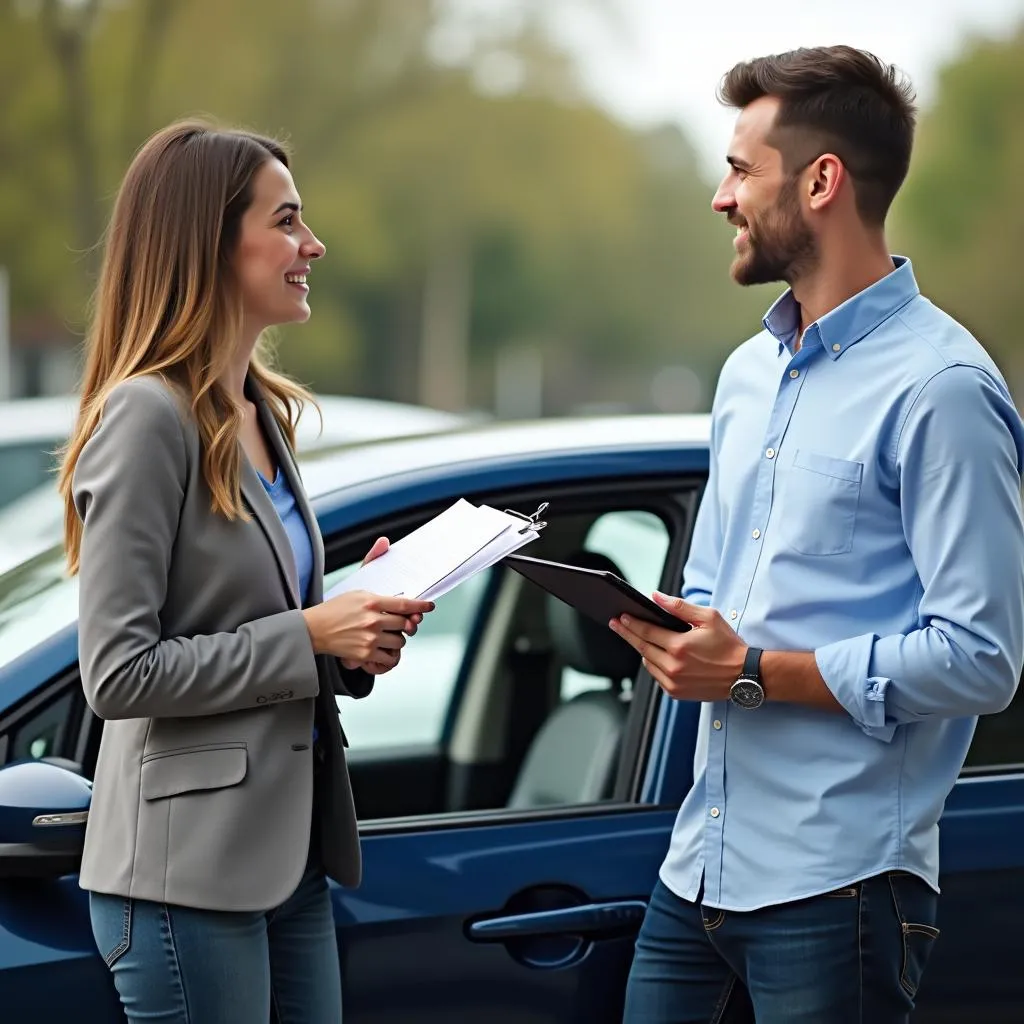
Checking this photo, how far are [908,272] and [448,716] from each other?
6.01 feet

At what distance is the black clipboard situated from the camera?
1980 millimetres

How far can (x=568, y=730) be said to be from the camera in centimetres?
304

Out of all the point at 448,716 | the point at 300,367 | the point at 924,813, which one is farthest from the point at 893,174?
the point at 300,367

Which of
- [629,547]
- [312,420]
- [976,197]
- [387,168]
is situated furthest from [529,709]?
[976,197]

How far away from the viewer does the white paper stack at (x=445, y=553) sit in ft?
6.51

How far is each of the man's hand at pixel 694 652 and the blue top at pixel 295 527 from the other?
0.44m

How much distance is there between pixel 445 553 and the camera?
6.66 ft

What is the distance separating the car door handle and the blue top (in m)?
0.56

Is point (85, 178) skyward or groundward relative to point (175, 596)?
groundward

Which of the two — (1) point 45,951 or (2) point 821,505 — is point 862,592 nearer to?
(2) point 821,505

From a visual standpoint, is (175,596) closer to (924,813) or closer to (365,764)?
(924,813)

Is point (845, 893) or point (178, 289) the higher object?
point (178, 289)

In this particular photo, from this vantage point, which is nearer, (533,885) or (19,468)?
(533,885)

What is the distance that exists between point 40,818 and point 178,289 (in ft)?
2.32
